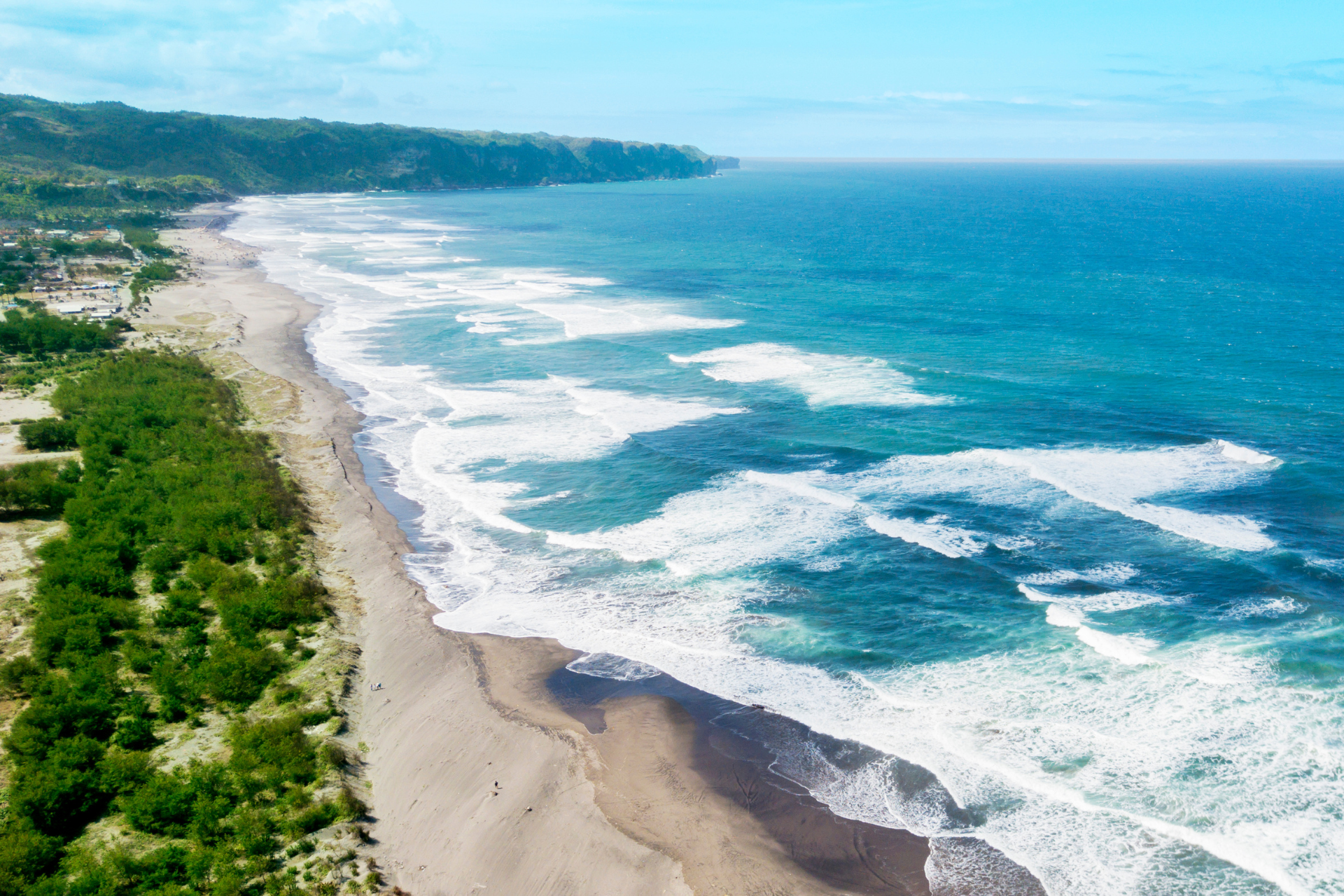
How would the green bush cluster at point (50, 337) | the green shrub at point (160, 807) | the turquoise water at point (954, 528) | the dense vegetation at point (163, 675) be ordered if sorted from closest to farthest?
1. the dense vegetation at point (163, 675)
2. the green shrub at point (160, 807)
3. the turquoise water at point (954, 528)
4. the green bush cluster at point (50, 337)

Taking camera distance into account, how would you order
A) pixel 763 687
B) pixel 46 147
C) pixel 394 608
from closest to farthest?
pixel 763 687 < pixel 394 608 < pixel 46 147

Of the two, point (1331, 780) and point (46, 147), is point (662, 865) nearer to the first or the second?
point (1331, 780)

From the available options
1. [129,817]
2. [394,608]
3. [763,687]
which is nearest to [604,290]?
[394,608]

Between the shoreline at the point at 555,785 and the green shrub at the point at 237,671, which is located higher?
the green shrub at the point at 237,671

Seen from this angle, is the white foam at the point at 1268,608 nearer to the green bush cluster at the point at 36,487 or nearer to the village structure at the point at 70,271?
the green bush cluster at the point at 36,487

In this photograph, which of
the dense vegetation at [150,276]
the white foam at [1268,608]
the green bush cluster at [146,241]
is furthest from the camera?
the green bush cluster at [146,241]

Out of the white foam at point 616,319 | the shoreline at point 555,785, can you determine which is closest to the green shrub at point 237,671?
the shoreline at point 555,785
